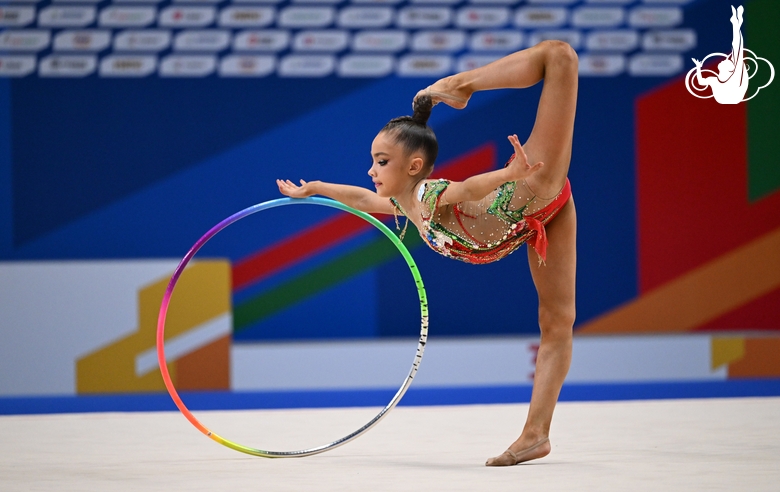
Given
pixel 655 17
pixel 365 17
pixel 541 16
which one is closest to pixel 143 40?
pixel 365 17

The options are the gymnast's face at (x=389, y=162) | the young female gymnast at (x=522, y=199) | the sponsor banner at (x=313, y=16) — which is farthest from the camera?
the sponsor banner at (x=313, y=16)

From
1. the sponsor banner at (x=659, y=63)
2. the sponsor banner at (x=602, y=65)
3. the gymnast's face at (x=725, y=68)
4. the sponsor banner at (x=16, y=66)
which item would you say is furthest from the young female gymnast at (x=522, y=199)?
the gymnast's face at (x=725, y=68)

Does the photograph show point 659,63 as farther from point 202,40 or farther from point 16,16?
point 16,16

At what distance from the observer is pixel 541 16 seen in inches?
246

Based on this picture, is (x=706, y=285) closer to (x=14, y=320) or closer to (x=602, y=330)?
(x=602, y=330)

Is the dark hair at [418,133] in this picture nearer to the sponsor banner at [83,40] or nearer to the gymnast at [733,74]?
the sponsor banner at [83,40]

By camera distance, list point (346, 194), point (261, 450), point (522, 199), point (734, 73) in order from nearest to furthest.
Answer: point (522, 199) → point (261, 450) → point (346, 194) → point (734, 73)

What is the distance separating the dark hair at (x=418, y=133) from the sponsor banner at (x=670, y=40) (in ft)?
12.6

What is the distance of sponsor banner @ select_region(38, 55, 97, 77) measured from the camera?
6.11m

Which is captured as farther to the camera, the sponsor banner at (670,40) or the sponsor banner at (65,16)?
the sponsor banner at (670,40)

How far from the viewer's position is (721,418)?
3.73 meters

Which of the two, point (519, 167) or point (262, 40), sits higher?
point (262, 40)

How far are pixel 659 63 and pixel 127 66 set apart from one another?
3.56 m

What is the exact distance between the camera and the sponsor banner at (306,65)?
244 inches
